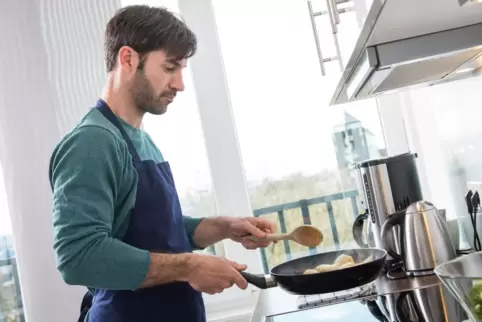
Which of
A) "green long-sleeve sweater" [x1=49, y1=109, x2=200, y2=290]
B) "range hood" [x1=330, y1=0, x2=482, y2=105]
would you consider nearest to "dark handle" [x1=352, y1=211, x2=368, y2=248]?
"range hood" [x1=330, y1=0, x2=482, y2=105]

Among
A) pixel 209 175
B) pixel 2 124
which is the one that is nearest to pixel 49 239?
pixel 2 124

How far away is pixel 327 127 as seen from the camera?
224cm

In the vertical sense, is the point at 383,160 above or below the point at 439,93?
below

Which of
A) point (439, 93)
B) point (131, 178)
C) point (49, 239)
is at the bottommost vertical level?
point (49, 239)

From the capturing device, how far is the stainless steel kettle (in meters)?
1.40

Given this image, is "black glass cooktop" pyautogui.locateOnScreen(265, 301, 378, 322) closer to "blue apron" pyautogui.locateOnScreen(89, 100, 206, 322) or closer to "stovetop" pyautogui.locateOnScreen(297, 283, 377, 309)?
"stovetop" pyautogui.locateOnScreen(297, 283, 377, 309)

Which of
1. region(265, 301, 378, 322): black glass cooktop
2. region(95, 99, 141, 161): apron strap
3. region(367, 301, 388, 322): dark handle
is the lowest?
region(265, 301, 378, 322): black glass cooktop

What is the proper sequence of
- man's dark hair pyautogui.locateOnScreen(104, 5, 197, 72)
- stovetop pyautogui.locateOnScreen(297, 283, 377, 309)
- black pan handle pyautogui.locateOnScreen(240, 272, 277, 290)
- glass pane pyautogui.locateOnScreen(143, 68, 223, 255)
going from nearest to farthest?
1. black pan handle pyautogui.locateOnScreen(240, 272, 277, 290)
2. man's dark hair pyautogui.locateOnScreen(104, 5, 197, 72)
3. stovetop pyautogui.locateOnScreen(297, 283, 377, 309)
4. glass pane pyautogui.locateOnScreen(143, 68, 223, 255)

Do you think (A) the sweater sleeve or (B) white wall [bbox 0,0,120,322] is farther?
(B) white wall [bbox 0,0,120,322]

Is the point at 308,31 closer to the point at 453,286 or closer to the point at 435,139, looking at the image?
the point at 435,139

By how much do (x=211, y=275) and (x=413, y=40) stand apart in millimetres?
643

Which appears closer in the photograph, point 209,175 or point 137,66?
point 137,66

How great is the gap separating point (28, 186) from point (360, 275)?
1273 mm

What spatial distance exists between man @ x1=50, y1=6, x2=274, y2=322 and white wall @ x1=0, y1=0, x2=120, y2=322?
1.80ft
